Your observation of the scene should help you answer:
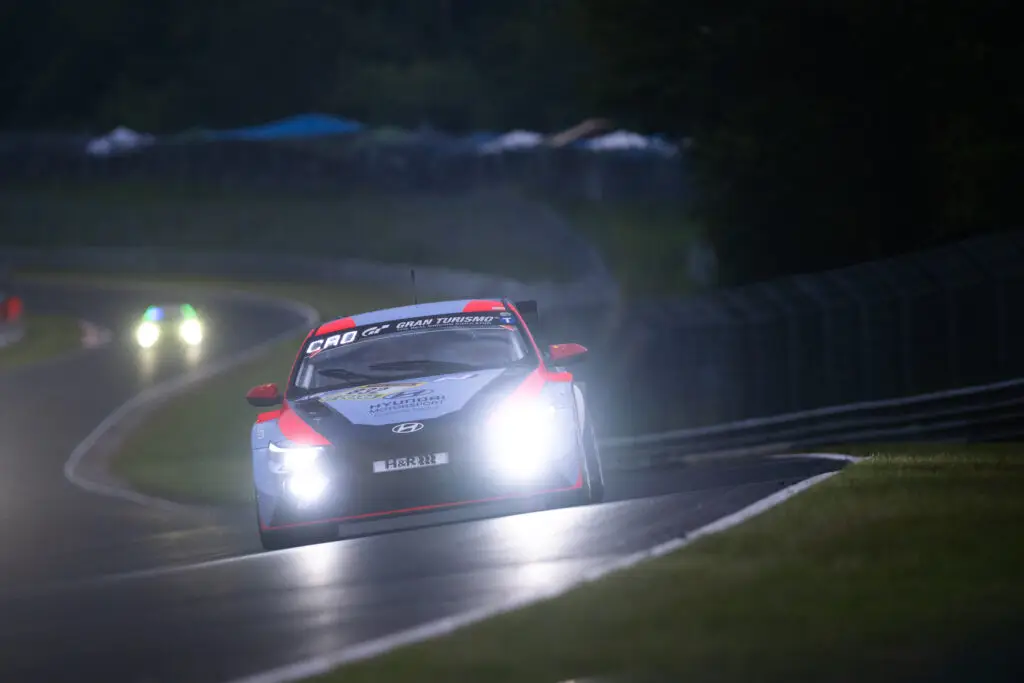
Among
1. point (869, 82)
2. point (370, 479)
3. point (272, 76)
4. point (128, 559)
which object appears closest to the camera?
point (370, 479)

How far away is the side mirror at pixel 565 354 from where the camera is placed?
37.4 feet

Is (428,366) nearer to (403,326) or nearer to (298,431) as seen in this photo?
(403,326)

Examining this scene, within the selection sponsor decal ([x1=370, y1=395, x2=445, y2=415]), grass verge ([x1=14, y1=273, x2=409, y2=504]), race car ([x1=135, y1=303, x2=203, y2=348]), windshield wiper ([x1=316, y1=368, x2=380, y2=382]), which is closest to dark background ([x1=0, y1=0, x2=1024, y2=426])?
grass verge ([x1=14, y1=273, x2=409, y2=504])

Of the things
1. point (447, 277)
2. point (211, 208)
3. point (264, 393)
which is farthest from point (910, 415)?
point (211, 208)

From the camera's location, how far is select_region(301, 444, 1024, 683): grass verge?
20.8ft

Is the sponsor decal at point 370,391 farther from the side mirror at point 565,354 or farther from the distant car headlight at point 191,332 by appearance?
the distant car headlight at point 191,332

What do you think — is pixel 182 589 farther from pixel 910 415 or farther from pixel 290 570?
pixel 910 415

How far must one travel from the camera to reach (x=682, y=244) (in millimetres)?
47156

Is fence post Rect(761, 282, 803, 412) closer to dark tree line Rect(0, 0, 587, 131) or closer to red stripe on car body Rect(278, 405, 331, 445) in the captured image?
red stripe on car body Rect(278, 405, 331, 445)

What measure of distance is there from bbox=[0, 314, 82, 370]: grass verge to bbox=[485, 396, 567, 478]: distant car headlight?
28845mm

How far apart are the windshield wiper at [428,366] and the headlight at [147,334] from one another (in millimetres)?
26258

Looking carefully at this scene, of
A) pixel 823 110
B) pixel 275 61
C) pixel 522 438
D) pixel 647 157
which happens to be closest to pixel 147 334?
pixel 823 110

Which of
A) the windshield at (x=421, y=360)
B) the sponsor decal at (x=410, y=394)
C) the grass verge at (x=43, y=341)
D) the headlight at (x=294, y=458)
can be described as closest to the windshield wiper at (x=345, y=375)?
the windshield at (x=421, y=360)

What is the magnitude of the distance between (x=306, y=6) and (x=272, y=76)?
3.73 m
